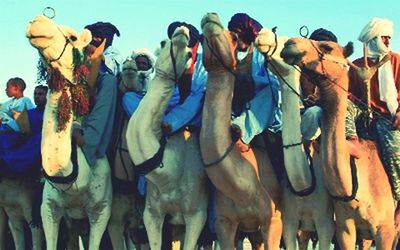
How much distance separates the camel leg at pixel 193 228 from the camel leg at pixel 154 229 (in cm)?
29

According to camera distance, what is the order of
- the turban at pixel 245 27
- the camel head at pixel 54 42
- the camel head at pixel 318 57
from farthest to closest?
1. the turban at pixel 245 27
2. the camel head at pixel 54 42
3. the camel head at pixel 318 57

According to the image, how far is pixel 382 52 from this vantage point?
29.6 ft

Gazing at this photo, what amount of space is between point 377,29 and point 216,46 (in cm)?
224

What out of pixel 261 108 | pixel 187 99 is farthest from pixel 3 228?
pixel 261 108

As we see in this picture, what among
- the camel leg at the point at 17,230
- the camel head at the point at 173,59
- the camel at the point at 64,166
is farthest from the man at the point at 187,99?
the camel leg at the point at 17,230

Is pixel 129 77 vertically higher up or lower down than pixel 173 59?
lower down

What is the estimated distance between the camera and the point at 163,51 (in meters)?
8.44

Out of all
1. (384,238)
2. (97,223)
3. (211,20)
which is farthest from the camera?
(97,223)

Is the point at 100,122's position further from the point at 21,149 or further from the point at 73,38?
the point at 21,149

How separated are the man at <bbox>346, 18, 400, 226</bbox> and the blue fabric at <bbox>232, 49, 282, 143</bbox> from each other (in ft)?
2.82

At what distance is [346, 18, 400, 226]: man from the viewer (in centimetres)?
877

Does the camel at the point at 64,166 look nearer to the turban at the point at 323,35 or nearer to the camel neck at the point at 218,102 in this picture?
the camel neck at the point at 218,102

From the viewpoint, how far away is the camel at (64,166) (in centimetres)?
846

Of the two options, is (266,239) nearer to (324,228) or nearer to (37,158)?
(324,228)
